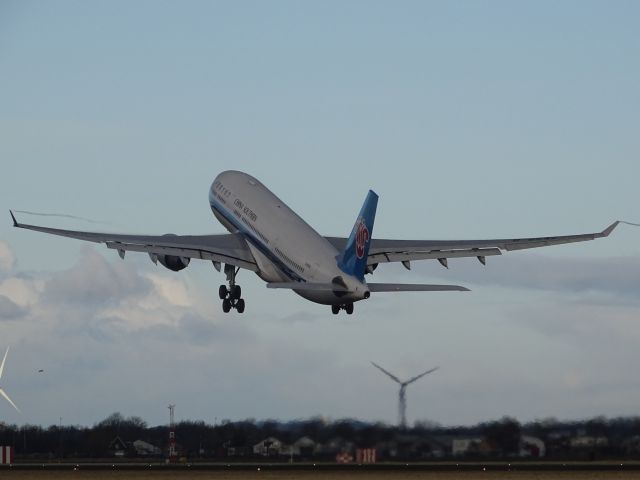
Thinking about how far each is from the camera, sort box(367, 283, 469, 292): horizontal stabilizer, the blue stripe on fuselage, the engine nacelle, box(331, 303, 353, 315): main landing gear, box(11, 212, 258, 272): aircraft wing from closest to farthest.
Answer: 1. box(367, 283, 469, 292): horizontal stabilizer
2. box(331, 303, 353, 315): main landing gear
3. the blue stripe on fuselage
4. box(11, 212, 258, 272): aircraft wing
5. the engine nacelle

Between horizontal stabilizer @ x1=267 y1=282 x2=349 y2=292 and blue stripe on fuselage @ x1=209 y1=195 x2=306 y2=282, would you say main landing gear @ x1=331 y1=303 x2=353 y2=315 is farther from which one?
horizontal stabilizer @ x1=267 y1=282 x2=349 y2=292

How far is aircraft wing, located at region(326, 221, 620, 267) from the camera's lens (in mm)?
91875

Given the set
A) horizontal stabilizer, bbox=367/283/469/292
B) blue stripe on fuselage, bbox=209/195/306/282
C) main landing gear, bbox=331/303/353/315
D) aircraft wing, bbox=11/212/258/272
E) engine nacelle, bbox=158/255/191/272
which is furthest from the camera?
engine nacelle, bbox=158/255/191/272

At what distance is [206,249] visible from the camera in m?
99.9

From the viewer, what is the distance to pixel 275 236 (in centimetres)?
9562

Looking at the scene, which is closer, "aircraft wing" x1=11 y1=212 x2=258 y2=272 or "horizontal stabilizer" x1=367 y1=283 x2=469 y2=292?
"horizontal stabilizer" x1=367 y1=283 x2=469 y2=292

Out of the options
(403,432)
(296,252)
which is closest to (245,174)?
(296,252)

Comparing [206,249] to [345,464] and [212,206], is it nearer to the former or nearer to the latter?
[212,206]

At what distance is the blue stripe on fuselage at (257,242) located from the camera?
3649 inches

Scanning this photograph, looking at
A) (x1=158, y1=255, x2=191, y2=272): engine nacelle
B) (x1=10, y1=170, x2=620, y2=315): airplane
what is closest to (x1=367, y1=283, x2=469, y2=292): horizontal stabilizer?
(x1=10, y1=170, x2=620, y2=315): airplane

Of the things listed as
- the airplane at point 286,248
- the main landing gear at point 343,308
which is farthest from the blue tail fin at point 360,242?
the main landing gear at point 343,308

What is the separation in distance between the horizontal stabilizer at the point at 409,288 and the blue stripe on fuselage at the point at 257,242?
6651 millimetres

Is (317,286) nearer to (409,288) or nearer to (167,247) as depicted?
(409,288)

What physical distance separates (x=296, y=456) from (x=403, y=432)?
711 cm
